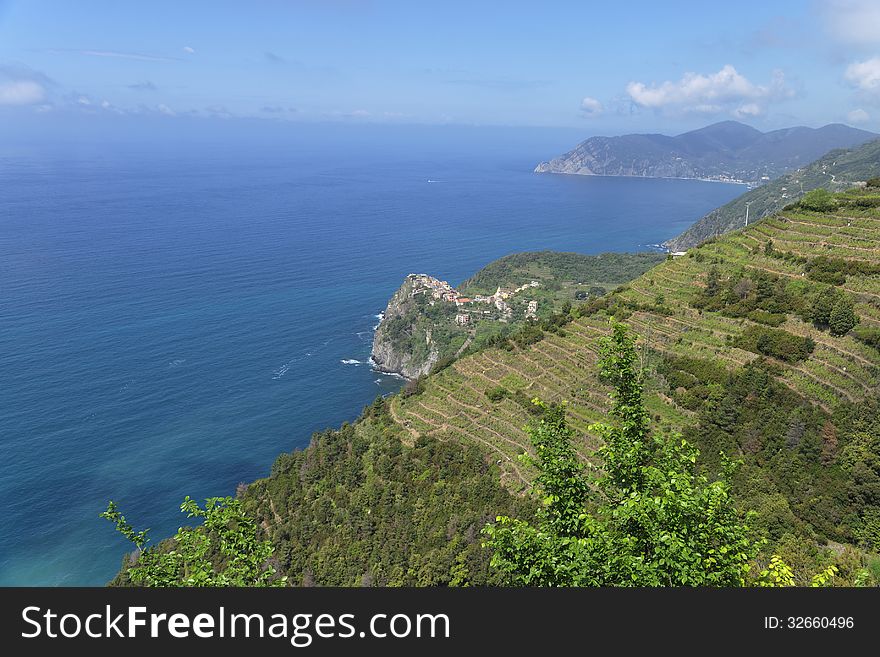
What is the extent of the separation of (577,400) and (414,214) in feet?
513

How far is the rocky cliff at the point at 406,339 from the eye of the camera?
80.2 m

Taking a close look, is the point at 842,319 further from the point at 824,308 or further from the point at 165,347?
the point at 165,347

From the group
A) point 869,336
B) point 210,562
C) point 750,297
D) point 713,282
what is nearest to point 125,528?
point 210,562

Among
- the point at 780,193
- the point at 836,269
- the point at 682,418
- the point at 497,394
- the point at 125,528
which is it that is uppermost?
the point at 780,193

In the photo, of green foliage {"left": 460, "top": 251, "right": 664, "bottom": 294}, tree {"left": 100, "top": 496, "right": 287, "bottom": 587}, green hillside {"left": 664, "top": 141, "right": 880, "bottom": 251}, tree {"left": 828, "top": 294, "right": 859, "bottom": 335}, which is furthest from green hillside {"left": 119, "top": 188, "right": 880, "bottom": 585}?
green hillside {"left": 664, "top": 141, "right": 880, "bottom": 251}

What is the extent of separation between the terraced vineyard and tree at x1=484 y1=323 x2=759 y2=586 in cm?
2057

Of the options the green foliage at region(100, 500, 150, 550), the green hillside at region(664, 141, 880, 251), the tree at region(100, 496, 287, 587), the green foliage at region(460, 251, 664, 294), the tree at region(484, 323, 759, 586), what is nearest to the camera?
the tree at region(484, 323, 759, 586)

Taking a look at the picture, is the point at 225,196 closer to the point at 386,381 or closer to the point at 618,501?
the point at 386,381

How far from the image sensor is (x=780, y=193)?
6097 inches

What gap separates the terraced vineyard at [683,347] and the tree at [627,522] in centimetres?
2057

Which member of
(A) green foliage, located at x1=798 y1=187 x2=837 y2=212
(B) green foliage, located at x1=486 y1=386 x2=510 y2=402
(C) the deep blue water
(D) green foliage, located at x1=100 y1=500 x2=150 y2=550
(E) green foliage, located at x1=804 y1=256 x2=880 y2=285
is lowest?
(C) the deep blue water

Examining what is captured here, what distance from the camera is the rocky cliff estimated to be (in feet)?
263

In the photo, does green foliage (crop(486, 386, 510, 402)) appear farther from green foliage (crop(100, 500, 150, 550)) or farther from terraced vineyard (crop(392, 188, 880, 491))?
green foliage (crop(100, 500, 150, 550))

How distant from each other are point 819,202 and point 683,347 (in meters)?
21.6
